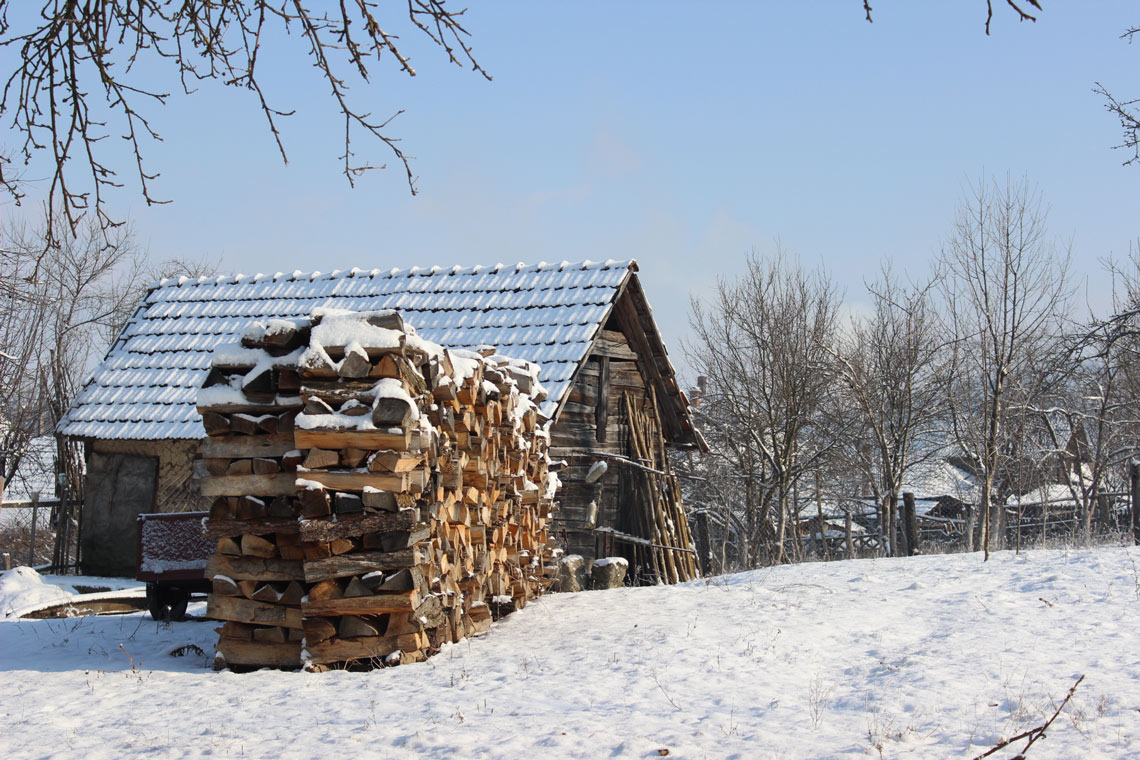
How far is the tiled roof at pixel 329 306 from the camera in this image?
13961 millimetres

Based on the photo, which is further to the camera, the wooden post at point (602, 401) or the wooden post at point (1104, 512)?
the wooden post at point (1104, 512)

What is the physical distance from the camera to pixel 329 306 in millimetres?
16062

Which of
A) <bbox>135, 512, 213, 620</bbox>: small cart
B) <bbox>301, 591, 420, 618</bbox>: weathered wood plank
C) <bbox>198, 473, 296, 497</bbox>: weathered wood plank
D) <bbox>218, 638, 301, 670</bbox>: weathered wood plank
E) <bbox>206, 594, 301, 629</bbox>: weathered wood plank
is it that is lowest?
<bbox>218, 638, 301, 670</bbox>: weathered wood plank

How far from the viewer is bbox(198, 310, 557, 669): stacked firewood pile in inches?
242

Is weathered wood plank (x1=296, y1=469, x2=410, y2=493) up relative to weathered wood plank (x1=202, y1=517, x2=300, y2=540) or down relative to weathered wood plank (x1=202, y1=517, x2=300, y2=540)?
up

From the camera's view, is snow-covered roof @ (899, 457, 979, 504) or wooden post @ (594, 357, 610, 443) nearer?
wooden post @ (594, 357, 610, 443)

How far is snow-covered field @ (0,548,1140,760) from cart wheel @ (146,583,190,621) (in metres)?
0.30

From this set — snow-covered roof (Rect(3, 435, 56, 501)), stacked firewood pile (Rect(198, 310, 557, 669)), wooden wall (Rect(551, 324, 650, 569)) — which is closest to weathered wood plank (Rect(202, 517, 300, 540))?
stacked firewood pile (Rect(198, 310, 557, 669))

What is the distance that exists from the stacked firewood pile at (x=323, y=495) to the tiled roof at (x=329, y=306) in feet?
20.1

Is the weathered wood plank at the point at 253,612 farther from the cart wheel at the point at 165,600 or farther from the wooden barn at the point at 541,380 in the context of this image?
the wooden barn at the point at 541,380

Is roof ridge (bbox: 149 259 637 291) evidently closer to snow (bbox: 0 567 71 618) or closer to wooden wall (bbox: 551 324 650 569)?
wooden wall (bbox: 551 324 650 569)

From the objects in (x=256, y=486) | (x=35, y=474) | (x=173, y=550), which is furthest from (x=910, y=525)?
(x=35, y=474)

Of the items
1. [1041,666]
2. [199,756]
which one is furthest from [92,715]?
[1041,666]

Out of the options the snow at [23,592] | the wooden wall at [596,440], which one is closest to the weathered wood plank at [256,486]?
the snow at [23,592]
